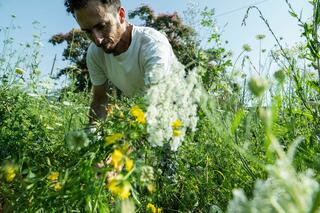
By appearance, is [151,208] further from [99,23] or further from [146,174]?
[99,23]

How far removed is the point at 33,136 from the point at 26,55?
98.5 inches

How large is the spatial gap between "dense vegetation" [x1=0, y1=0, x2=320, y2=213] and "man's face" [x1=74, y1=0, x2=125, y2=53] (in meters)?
0.55

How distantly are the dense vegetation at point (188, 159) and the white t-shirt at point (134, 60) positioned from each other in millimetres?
254

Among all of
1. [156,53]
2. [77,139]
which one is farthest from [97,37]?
[77,139]

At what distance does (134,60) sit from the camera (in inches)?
101

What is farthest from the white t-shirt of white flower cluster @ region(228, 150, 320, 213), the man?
white flower cluster @ region(228, 150, 320, 213)

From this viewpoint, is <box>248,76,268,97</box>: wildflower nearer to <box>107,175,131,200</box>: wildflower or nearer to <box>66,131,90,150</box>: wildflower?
<box>107,175,131,200</box>: wildflower

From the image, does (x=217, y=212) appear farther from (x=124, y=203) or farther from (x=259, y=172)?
(x=124, y=203)

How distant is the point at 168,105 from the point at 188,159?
0.88 meters

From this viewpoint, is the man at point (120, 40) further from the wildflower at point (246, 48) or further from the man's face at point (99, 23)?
the wildflower at point (246, 48)

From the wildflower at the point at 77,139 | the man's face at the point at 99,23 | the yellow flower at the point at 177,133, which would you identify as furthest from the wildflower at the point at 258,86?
the man's face at the point at 99,23

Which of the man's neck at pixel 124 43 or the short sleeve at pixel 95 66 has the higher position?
the man's neck at pixel 124 43

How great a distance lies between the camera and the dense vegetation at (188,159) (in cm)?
42

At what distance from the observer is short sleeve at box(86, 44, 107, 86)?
289 cm
